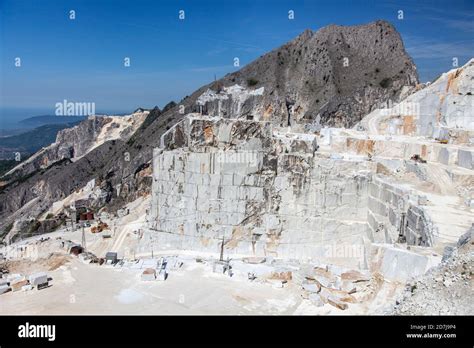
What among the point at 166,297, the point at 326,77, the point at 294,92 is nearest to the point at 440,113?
the point at 166,297

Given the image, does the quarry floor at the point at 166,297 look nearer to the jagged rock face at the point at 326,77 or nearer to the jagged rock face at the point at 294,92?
the jagged rock face at the point at 294,92

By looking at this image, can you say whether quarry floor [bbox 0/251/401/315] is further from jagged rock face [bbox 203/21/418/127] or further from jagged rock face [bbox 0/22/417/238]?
jagged rock face [bbox 203/21/418/127]

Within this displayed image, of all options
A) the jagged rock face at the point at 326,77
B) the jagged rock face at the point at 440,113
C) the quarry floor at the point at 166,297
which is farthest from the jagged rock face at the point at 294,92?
the quarry floor at the point at 166,297

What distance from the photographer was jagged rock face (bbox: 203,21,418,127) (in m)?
56.2

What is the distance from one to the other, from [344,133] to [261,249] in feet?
31.0

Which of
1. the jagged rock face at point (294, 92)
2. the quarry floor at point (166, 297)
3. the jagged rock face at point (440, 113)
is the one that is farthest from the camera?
the jagged rock face at point (294, 92)

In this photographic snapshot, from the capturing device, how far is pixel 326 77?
211 ft

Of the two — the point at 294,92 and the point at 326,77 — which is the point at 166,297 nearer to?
the point at 294,92

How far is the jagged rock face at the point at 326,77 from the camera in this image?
56.2 metres

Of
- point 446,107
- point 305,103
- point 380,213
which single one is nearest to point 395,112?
point 446,107

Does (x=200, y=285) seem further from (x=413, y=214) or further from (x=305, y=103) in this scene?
(x=305, y=103)

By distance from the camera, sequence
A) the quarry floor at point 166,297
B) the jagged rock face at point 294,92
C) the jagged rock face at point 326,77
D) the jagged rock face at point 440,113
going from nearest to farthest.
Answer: the quarry floor at point 166,297 < the jagged rock face at point 440,113 < the jagged rock face at point 326,77 < the jagged rock face at point 294,92

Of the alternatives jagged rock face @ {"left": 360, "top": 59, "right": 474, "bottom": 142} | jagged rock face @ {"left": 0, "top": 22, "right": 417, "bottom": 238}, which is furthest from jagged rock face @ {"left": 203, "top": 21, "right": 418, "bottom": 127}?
jagged rock face @ {"left": 360, "top": 59, "right": 474, "bottom": 142}

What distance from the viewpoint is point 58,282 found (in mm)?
16797
